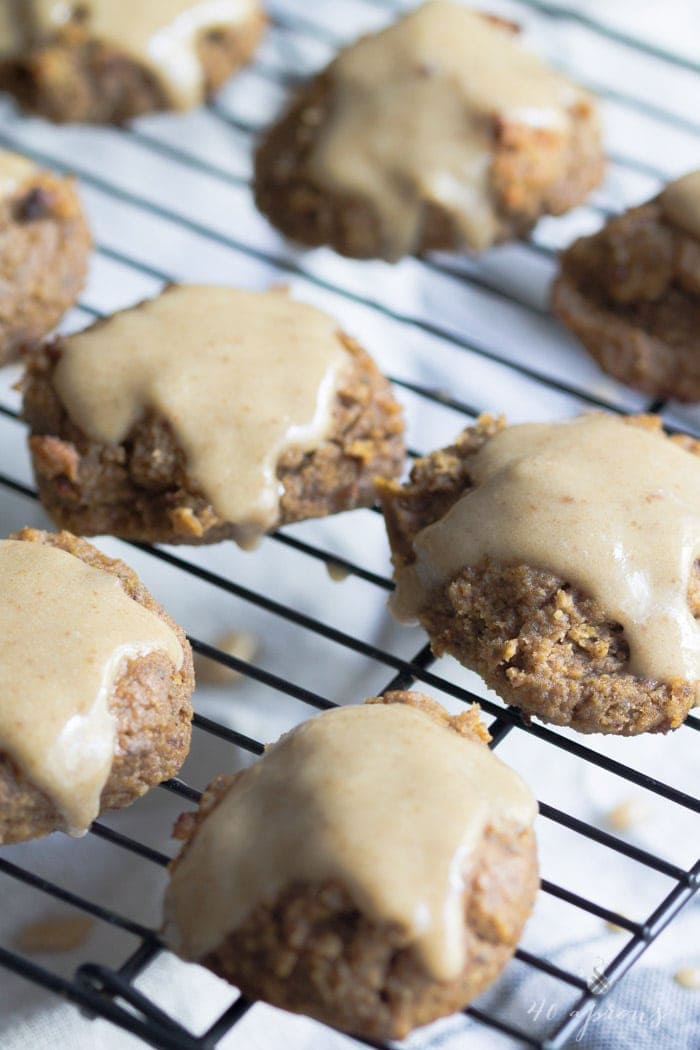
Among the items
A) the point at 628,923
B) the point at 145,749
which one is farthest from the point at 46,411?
the point at 628,923

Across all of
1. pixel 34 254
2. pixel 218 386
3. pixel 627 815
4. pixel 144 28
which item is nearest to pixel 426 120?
pixel 144 28

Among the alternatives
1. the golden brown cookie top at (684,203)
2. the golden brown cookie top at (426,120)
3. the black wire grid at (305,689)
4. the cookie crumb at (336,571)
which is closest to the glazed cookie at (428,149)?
the golden brown cookie top at (426,120)

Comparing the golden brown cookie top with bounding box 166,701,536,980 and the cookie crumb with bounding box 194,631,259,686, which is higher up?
the golden brown cookie top with bounding box 166,701,536,980

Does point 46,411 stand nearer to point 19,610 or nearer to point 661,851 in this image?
point 19,610

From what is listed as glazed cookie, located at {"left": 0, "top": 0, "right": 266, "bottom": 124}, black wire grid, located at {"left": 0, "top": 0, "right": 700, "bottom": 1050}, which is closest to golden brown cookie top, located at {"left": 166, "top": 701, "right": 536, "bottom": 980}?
black wire grid, located at {"left": 0, "top": 0, "right": 700, "bottom": 1050}

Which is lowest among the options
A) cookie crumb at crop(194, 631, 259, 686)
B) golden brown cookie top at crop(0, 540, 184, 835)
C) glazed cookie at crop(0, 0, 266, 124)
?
cookie crumb at crop(194, 631, 259, 686)

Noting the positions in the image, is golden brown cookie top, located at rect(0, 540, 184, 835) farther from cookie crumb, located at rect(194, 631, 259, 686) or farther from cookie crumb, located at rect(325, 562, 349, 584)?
cookie crumb, located at rect(325, 562, 349, 584)

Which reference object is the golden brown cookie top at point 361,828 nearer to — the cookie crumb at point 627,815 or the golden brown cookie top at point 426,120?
the cookie crumb at point 627,815
